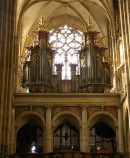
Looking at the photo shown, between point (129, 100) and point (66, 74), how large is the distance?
36.7 feet

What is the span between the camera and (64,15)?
34.7 metres

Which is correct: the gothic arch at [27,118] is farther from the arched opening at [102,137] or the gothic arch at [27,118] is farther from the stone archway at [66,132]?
the arched opening at [102,137]

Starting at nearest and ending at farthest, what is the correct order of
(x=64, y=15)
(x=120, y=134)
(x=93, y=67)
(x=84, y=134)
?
(x=120, y=134) → (x=84, y=134) → (x=93, y=67) → (x=64, y=15)

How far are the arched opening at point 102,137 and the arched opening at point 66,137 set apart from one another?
37.5 inches

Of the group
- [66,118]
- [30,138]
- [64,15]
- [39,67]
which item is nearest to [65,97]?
[66,118]

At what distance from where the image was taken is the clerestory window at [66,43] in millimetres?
33531

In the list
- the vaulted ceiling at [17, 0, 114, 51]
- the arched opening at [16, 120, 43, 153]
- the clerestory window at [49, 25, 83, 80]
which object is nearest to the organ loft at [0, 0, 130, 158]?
the arched opening at [16, 120, 43, 153]

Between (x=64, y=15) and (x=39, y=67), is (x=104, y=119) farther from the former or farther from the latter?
Answer: (x=64, y=15)

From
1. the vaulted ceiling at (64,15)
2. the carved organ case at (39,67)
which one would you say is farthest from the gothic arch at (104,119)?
the vaulted ceiling at (64,15)

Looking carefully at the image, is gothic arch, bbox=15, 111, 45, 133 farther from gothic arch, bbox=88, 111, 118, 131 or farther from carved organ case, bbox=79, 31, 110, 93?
carved organ case, bbox=79, 31, 110, 93

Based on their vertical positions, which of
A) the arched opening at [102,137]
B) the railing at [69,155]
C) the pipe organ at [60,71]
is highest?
the pipe organ at [60,71]

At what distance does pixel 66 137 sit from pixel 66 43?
11455 mm

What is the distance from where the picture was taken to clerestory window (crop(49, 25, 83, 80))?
110 feet

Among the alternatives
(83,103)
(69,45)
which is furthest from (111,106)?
(69,45)
